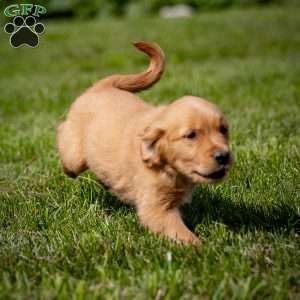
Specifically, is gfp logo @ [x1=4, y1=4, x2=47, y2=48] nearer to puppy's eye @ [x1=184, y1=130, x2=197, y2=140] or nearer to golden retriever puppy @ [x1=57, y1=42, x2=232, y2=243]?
golden retriever puppy @ [x1=57, y1=42, x2=232, y2=243]

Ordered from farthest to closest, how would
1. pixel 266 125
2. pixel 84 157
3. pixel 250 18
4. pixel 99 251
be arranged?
pixel 250 18, pixel 266 125, pixel 84 157, pixel 99 251

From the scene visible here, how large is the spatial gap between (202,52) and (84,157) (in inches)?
331

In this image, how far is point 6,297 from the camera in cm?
268

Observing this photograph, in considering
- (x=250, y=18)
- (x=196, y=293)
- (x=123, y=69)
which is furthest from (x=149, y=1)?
→ (x=196, y=293)

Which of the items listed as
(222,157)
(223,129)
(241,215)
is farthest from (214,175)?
(241,215)

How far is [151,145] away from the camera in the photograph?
11.1 ft


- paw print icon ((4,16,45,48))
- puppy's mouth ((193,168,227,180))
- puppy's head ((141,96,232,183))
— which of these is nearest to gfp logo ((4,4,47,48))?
paw print icon ((4,16,45,48))

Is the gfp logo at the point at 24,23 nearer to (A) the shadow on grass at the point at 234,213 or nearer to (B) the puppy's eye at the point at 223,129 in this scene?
(A) the shadow on grass at the point at 234,213

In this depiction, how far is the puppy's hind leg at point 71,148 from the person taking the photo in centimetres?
425

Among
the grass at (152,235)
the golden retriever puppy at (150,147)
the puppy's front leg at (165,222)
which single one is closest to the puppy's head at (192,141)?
the golden retriever puppy at (150,147)

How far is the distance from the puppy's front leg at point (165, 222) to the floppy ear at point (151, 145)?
243 mm

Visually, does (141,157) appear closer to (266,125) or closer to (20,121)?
(266,125)

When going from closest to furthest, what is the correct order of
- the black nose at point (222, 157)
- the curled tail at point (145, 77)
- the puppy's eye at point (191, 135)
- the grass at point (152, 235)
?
1. the grass at point (152, 235)
2. the black nose at point (222, 157)
3. the puppy's eye at point (191, 135)
4. the curled tail at point (145, 77)

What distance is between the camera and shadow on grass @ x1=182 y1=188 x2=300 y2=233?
355 cm
